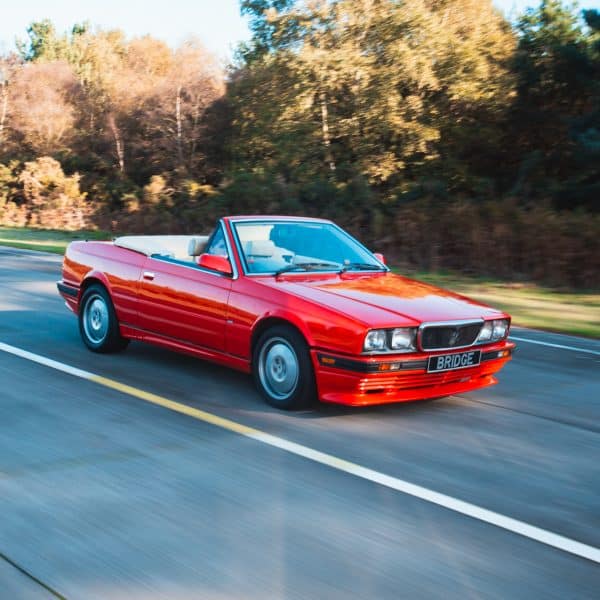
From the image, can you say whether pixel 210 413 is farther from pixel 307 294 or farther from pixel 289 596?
pixel 289 596

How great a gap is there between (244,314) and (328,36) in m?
26.3

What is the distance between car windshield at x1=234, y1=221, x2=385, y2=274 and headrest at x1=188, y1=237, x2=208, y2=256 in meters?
0.47

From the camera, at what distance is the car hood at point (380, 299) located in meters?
5.77

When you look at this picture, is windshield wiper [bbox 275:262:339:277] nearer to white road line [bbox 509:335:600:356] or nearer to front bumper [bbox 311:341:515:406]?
front bumper [bbox 311:341:515:406]

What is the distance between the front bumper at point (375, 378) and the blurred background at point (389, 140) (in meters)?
11.9

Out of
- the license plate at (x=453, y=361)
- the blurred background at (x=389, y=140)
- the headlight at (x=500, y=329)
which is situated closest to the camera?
the license plate at (x=453, y=361)

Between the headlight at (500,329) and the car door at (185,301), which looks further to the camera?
the car door at (185,301)

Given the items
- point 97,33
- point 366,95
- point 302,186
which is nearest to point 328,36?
point 366,95

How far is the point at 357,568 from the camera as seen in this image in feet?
11.3

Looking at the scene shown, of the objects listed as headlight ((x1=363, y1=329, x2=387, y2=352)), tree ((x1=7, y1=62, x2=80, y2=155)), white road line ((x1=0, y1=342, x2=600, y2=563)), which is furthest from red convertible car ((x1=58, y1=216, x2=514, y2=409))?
tree ((x1=7, y1=62, x2=80, y2=155))

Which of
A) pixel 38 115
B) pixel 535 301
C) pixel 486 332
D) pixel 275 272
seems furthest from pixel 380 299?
pixel 38 115

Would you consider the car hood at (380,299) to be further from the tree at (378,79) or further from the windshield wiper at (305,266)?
the tree at (378,79)

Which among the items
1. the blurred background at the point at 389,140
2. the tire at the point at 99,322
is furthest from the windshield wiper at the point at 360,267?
the blurred background at the point at 389,140

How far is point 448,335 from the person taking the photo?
5902mm
